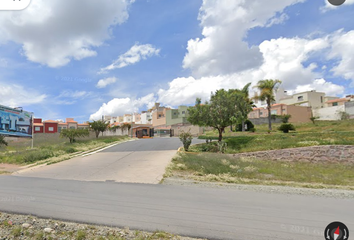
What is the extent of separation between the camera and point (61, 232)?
4.07 m

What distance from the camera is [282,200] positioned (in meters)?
6.23

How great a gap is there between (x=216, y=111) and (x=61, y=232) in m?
16.3

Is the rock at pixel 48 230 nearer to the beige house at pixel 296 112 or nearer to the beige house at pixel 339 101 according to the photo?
the beige house at pixel 296 112

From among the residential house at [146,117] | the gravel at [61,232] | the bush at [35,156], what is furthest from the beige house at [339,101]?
the gravel at [61,232]

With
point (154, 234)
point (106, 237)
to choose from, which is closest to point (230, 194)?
point (154, 234)

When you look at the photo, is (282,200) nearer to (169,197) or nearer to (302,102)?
(169,197)

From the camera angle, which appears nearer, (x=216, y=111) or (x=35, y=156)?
(x=35, y=156)

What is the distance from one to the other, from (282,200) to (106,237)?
4.86 meters

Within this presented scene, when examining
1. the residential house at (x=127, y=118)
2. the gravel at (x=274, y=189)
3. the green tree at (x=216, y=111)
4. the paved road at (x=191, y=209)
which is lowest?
the gravel at (x=274, y=189)

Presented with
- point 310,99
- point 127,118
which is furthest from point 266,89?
point 127,118

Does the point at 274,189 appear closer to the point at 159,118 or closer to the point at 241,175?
the point at 241,175

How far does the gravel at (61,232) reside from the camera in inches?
152

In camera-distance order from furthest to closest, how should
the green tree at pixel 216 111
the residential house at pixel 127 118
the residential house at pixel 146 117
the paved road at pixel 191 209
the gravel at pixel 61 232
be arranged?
the residential house at pixel 127 118 < the residential house at pixel 146 117 < the green tree at pixel 216 111 < the paved road at pixel 191 209 < the gravel at pixel 61 232

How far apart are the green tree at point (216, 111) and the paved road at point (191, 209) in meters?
12.2
